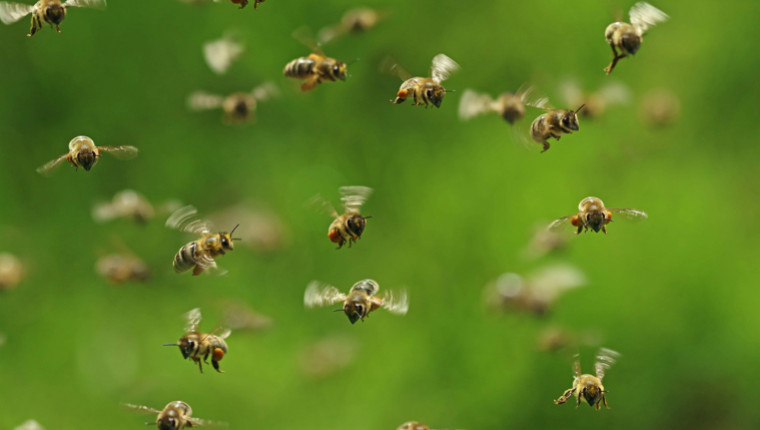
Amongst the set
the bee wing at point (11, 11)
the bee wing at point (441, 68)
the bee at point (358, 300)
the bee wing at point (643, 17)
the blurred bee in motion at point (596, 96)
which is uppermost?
the blurred bee in motion at point (596, 96)

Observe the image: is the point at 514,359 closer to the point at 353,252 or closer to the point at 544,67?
the point at 353,252

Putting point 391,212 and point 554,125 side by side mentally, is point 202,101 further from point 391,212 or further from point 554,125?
point 554,125

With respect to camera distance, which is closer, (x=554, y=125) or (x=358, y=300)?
(x=554, y=125)

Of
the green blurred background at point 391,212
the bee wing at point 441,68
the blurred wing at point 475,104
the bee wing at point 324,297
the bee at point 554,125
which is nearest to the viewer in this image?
the bee at point 554,125

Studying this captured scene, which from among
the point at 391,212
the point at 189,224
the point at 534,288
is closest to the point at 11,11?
the point at 189,224

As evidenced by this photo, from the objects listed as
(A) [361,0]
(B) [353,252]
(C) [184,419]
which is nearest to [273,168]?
(B) [353,252]

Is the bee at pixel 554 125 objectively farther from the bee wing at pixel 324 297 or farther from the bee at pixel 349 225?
the bee wing at pixel 324 297

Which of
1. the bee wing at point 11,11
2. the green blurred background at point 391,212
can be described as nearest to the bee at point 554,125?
the green blurred background at point 391,212

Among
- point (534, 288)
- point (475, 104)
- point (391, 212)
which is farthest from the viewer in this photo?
point (391, 212)
